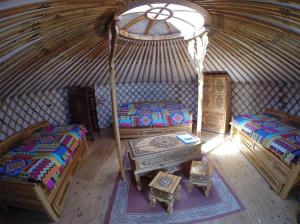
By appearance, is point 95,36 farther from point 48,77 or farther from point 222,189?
point 222,189

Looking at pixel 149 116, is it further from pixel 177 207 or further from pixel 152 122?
pixel 177 207

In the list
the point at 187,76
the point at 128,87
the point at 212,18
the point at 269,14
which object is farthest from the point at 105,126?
the point at 269,14

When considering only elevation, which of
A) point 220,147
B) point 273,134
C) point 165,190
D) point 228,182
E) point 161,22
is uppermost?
point 161,22

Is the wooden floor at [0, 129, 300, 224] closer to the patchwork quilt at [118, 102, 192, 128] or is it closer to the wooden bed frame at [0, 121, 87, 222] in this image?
the wooden bed frame at [0, 121, 87, 222]

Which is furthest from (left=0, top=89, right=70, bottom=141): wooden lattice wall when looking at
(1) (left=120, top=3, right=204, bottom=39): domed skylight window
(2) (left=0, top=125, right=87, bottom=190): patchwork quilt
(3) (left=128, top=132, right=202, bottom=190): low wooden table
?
(1) (left=120, top=3, right=204, bottom=39): domed skylight window

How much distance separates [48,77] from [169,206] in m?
3.22

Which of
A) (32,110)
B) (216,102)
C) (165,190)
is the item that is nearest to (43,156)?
(32,110)

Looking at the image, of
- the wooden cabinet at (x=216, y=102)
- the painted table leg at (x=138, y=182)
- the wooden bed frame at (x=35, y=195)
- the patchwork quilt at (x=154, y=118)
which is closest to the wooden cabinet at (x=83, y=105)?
the patchwork quilt at (x=154, y=118)

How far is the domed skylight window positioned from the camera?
2.42 meters

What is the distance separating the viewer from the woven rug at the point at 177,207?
2.10m

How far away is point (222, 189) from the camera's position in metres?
2.51

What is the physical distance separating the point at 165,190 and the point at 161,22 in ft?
8.57

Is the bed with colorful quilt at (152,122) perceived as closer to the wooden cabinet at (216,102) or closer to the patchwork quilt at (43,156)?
the wooden cabinet at (216,102)

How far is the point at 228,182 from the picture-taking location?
2664 millimetres
